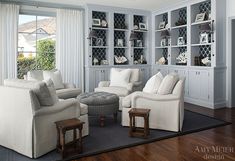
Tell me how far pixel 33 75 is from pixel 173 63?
12.4ft

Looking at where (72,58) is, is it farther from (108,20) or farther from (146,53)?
(146,53)

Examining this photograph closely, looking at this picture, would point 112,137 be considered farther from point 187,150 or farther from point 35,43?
point 35,43

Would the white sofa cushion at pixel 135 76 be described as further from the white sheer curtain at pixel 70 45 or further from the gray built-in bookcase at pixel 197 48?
the white sheer curtain at pixel 70 45

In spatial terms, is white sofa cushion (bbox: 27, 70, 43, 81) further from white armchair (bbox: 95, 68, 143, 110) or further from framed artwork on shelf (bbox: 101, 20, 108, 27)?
framed artwork on shelf (bbox: 101, 20, 108, 27)

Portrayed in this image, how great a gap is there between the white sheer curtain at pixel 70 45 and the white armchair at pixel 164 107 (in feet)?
9.77

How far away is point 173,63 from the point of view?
271 inches

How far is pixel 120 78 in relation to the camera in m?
5.74

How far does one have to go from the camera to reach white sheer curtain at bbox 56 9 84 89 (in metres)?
6.44

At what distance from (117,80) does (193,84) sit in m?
1.91

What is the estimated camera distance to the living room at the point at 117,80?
120 inches

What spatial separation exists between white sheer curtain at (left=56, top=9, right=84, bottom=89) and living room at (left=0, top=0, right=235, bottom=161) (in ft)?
0.09

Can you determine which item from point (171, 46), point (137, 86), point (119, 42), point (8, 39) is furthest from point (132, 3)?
point (8, 39)

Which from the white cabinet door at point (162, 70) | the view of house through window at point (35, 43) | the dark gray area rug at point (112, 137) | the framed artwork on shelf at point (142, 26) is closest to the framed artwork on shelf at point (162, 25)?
the framed artwork on shelf at point (142, 26)

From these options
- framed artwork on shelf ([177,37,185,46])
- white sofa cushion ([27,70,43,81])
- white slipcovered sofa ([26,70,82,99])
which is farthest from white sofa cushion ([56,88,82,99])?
framed artwork on shelf ([177,37,185,46])
